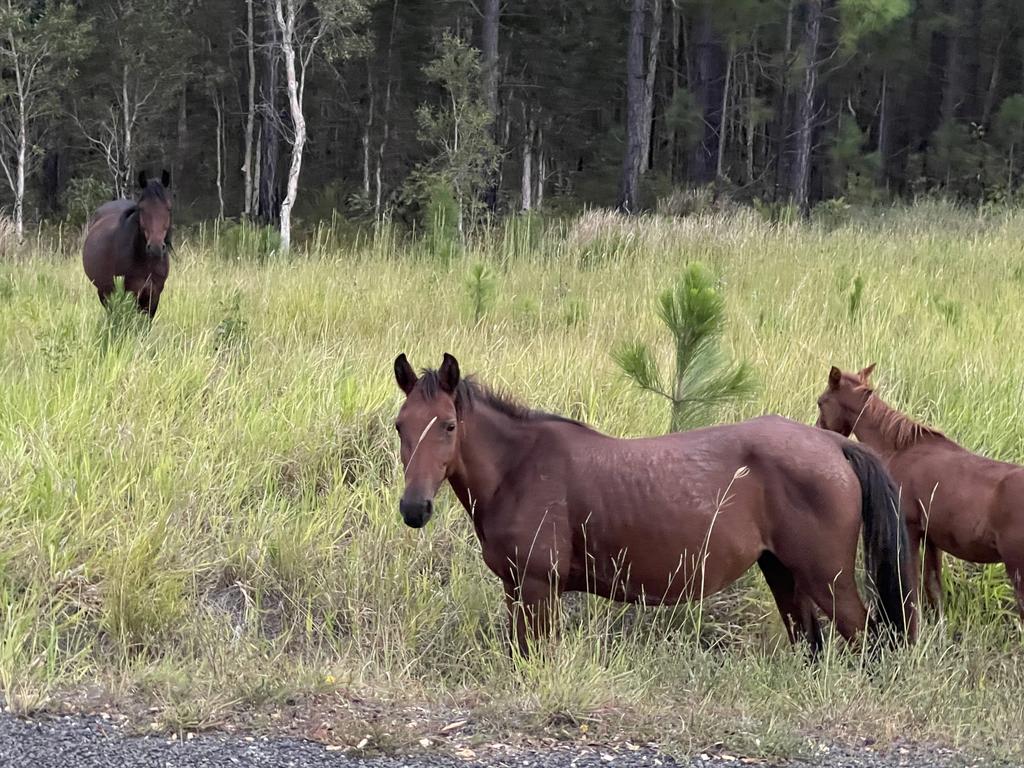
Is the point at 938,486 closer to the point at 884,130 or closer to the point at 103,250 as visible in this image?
the point at 103,250

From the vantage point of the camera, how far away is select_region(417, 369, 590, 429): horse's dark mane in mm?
3732

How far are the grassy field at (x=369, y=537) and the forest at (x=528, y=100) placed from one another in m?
10.9

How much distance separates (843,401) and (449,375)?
204 centimetres

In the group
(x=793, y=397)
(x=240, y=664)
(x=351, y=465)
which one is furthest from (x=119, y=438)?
(x=793, y=397)

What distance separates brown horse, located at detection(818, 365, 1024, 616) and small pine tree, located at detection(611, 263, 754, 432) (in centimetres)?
47

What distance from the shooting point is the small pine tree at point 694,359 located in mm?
4871

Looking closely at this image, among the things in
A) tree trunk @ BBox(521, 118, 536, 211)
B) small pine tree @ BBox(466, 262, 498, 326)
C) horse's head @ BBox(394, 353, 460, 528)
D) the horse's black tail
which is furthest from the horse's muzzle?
tree trunk @ BBox(521, 118, 536, 211)

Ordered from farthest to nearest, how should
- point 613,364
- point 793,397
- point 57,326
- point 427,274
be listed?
point 427,274
point 57,326
point 613,364
point 793,397

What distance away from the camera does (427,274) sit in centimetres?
1027

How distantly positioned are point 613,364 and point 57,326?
159 inches

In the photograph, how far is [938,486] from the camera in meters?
4.29

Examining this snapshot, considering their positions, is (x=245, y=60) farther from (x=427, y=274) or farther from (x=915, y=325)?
(x=915, y=325)

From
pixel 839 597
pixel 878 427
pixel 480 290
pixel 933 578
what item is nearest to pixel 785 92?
pixel 480 290

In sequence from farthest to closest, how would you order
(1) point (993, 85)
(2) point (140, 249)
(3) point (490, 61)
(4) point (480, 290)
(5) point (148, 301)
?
(1) point (993, 85) → (3) point (490, 61) → (2) point (140, 249) → (5) point (148, 301) → (4) point (480, 290)
